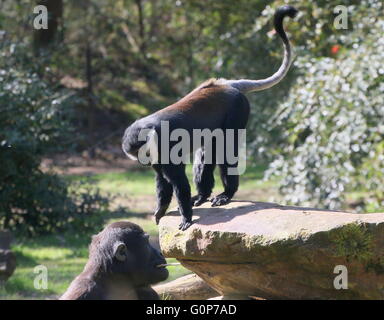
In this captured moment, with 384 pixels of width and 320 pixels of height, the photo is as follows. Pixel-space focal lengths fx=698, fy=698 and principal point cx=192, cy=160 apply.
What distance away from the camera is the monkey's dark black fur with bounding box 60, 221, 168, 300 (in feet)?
16.0

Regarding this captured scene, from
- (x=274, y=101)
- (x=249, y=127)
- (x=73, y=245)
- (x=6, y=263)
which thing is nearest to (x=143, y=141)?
(x=6, y=263)

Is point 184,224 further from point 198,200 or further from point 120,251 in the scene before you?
point 198,200

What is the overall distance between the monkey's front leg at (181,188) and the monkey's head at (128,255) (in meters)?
0.48

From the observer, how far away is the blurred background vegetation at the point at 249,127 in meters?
9.94

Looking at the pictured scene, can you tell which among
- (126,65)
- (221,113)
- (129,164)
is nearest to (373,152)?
(221,113)

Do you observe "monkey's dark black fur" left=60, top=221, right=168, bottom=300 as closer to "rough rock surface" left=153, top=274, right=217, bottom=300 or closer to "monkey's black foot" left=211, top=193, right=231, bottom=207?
"monkey's black foot" left=211, top=193, right=231, bottom=207

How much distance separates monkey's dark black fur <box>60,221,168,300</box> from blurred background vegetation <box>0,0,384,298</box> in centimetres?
356

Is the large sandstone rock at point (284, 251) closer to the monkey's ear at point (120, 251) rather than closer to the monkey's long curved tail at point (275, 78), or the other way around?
the monkey's ear at point (120, 251)

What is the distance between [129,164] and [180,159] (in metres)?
12.4

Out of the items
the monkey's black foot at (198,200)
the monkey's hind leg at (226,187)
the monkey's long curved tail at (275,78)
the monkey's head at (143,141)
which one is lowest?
the monkey's black foot at (198,200)

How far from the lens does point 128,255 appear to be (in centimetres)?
496

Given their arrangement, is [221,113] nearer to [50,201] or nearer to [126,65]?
[50,201]

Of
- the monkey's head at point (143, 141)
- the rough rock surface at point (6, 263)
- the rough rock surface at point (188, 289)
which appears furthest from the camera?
the rough rock surface at point (6, 263)

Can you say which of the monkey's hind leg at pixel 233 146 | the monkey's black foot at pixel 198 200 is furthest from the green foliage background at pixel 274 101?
the monkey's black foot at pixel 198 200
